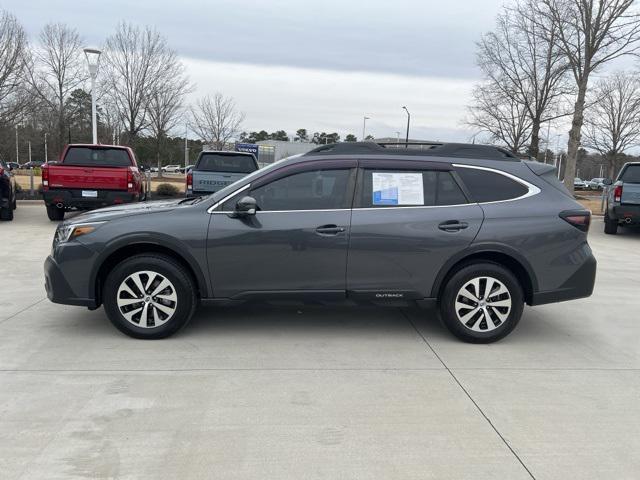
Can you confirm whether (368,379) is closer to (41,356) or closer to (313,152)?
(313,152)

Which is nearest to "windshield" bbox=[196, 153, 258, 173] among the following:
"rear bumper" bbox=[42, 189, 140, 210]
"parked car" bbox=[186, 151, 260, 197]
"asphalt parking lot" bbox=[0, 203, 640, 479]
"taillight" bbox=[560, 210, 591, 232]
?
"parked car" bbox=[186, 151, 260, 197]

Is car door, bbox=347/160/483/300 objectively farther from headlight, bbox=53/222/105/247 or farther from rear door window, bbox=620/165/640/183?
rear door window, bbox=620/165/640/183

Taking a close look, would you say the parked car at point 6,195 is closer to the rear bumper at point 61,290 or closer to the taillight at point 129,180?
the taillight at point 129,180

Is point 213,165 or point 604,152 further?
point 604,152

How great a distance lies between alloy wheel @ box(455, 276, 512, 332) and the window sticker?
0.91 meters

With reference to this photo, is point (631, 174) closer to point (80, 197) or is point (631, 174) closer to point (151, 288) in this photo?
point (151, 288)

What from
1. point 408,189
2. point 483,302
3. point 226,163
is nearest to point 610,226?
point 226,163

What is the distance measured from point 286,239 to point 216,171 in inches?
353

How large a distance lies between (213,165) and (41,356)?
9.64m

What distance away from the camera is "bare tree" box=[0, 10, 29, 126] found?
17719mm

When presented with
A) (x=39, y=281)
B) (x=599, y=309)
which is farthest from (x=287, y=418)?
(x=39, y=281)

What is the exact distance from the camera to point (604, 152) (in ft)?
137

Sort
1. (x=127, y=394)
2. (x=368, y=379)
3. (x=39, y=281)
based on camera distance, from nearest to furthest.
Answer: (x=127, y=394) < (x=368, y=379) < (x=39, y=281)

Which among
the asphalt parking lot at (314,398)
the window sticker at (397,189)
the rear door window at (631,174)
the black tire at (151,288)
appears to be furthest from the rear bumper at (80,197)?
the rear door window at (631,174)
